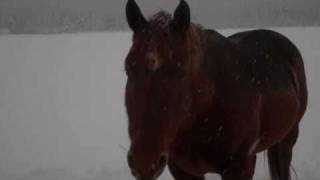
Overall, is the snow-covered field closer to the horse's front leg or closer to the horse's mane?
the horse's front leg

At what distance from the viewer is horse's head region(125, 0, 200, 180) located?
2246 mm

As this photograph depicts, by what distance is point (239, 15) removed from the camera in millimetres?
66812

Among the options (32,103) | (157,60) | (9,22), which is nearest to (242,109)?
(157,60)

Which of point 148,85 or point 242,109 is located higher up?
point 148,85

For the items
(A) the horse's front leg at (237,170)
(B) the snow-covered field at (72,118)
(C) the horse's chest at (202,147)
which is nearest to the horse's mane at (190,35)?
(C) the horse's chest at (202,147)

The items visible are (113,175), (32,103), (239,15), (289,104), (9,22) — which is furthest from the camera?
(239,15)

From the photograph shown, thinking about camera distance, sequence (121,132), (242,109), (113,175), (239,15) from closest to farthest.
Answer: (242,109)
(113,175)
(121,132)
(239,15)

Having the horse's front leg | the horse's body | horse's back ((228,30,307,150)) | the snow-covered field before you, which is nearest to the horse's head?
the horse's body

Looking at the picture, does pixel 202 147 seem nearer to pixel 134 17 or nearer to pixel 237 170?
pixel 237 170

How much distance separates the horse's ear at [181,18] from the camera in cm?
246

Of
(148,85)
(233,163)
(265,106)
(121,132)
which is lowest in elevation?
(121,132)

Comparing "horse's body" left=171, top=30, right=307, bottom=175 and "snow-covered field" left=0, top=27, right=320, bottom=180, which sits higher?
"horse's body" left=171, top=30, right=307, bottom=175

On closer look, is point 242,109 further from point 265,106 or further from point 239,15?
point 239,15

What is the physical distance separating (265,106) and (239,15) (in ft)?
214
